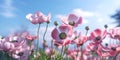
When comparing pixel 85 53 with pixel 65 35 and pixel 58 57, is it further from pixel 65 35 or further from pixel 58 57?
pixel 65 35

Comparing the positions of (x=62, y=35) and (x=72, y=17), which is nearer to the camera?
(x=62, y=35)

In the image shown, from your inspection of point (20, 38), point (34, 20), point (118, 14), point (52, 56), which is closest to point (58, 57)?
point (52, 56)

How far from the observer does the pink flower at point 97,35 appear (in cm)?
303

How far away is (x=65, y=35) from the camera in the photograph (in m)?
2.82

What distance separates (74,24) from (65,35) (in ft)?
0.82

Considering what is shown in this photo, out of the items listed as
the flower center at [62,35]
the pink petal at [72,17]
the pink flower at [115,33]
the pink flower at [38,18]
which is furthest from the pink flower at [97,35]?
the pink flower at [38,18]

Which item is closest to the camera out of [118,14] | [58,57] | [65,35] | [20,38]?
[65,35]

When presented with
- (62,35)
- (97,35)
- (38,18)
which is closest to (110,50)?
(97,35)

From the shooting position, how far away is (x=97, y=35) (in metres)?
3.03

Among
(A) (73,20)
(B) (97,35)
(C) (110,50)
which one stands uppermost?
(A) (73,20)

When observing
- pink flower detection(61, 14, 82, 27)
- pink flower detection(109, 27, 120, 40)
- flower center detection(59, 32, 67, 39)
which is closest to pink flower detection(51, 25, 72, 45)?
flower center detection(59, 32, 67, 39)

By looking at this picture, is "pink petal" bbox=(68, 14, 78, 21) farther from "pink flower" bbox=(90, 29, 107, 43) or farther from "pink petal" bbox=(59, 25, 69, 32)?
"pink petal" bbox=(59, 25, 69, 32)

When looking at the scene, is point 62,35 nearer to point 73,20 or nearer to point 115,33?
point 73,20

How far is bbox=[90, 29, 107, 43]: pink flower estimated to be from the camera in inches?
119
